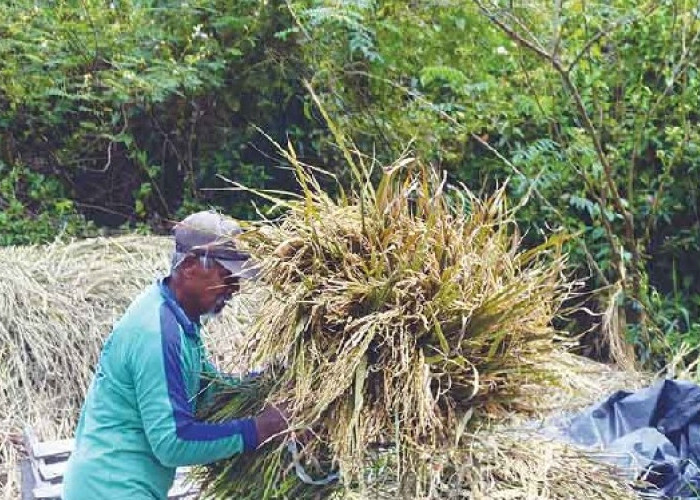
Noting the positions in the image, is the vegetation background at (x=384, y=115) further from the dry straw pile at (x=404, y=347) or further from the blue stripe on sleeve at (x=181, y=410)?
the blue stripe on sleeve at (x=181, y=410)

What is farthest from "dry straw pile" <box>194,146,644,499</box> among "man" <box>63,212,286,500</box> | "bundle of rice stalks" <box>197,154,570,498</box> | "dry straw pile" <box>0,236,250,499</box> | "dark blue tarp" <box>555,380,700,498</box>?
"dry straw pile" <box>0,236,250,499</box>

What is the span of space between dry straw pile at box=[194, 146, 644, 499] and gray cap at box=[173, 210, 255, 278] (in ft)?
0.25

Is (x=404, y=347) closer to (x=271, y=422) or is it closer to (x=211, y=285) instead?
(x=271, y=422)

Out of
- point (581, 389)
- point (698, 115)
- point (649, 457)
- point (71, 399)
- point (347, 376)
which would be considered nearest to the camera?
point (347, 376)

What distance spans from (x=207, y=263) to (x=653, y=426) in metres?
2.18

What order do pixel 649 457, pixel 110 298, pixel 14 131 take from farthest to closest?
pixel 14 131 < pixel 110 298 < pixel 649 457

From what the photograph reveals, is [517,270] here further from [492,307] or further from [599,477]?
[599,477]

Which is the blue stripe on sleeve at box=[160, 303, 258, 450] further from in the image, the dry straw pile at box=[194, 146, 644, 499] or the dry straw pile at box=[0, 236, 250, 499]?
the dry straw pile at box=[0, 236, 250, 499]

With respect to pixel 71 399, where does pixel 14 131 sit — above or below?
above

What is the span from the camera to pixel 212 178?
704 cm

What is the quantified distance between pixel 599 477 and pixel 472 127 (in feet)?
12.9

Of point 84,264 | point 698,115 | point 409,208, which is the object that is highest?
point 409,208

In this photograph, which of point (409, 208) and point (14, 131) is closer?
point (409, 208)

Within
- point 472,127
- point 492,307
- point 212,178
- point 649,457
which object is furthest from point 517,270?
point 212,178
